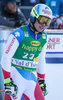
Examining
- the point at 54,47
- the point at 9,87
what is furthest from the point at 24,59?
the point at 54,47

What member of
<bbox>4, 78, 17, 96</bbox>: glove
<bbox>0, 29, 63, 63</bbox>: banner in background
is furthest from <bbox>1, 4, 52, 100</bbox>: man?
<bbox>0, 29, 63, 63</bbox>: banner in background

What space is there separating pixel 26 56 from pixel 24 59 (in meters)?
0.04

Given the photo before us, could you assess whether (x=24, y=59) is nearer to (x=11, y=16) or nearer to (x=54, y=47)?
(x=54, y=47)

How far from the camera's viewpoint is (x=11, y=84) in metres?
2.84

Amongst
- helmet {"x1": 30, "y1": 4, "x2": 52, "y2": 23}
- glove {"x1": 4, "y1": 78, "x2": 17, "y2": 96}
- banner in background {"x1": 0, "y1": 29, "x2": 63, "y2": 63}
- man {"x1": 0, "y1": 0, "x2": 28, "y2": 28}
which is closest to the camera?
glove {"x1": 4, "y1": 78, "x2": 17, "y2": 96}

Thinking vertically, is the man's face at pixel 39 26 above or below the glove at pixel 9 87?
above

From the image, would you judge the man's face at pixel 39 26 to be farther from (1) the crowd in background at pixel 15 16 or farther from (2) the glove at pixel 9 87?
(1) the crowd in background at pixel 15 16

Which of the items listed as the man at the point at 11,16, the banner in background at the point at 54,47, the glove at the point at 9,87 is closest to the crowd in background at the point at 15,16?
the man at the point at 11,16

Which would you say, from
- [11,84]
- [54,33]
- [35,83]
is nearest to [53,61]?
[54,33]

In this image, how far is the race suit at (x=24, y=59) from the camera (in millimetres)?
2818

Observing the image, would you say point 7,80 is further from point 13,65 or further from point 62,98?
point 62,98

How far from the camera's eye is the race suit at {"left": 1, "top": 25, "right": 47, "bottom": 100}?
111 inches

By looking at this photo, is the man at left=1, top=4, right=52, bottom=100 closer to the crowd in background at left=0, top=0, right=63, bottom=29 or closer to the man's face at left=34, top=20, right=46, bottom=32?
the man's face at left=34, top=20, right=46, bottom=32

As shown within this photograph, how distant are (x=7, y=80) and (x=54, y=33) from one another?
149 centimetres
